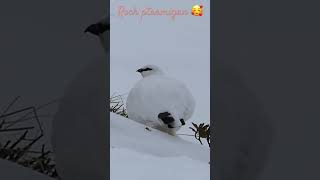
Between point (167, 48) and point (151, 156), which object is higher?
point (167, 48)
